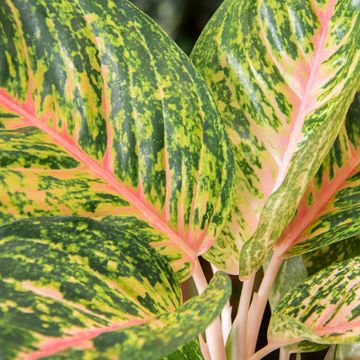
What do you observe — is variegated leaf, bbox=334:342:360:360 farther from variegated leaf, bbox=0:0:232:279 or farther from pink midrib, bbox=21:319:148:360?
pink midrib, bbox=21:319:148:360

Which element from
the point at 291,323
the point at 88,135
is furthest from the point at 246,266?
the point at 88,135

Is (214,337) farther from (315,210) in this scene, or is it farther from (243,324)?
(315,210)

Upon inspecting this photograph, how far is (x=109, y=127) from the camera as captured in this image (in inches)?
19.8

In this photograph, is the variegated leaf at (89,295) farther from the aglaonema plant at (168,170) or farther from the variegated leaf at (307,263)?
the variegated leaf at (307,263)

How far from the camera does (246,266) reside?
519 millimetres

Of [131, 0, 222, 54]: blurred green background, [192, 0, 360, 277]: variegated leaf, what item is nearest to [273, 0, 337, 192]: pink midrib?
[192, 0, 360, 277]: variegated leaf

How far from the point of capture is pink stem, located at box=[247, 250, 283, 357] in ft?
2.02

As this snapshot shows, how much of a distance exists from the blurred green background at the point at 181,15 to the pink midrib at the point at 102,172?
0.48 meters

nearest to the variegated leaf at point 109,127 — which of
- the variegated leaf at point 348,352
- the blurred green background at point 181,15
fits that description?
the variegated leaf at point 348,352

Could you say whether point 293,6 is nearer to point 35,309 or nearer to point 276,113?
point 276,113

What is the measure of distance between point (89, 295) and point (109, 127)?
16cm

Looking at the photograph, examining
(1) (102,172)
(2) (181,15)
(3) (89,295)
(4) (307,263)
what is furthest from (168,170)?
(2) (181,15)

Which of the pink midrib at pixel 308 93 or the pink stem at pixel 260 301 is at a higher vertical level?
the pink midrib at pixel 308 93

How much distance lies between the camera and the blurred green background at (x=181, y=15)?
0.91 metres
